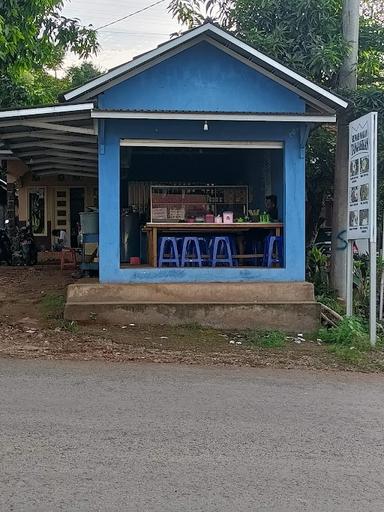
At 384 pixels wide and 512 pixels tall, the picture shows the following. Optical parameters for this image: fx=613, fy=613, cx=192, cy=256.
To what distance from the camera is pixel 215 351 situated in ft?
28.5

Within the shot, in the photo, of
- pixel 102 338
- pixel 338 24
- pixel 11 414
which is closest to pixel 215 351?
pixel 102 338

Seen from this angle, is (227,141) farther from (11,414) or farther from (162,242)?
(11,414)

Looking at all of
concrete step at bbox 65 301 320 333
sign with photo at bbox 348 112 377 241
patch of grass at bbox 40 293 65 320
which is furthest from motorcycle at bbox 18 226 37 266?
sign with photo at bbox 348 112 377 241

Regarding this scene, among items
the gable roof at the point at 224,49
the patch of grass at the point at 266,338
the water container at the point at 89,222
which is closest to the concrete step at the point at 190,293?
the patch of grass at the point at 266,338

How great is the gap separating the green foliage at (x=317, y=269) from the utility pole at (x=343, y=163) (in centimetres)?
39

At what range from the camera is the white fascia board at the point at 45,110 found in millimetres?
9523

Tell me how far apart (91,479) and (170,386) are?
263cm

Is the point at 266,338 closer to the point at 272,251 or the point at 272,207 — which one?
the point at 272,251

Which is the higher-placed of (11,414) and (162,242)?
(162,242)

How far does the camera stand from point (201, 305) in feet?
32.4

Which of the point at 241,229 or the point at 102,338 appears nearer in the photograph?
the point at 102,338

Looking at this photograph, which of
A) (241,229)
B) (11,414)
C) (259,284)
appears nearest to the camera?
(11,414)

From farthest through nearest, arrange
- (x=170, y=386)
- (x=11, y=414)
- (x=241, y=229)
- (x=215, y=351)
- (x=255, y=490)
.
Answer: (x=241, y=229) < (x=215, y=351) < (x=170, y=386) < (x=11, y=414) < (x=255, y=490)

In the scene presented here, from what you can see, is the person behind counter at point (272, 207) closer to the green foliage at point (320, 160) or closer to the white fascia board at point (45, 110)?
the green foliage at point (320, 160)
